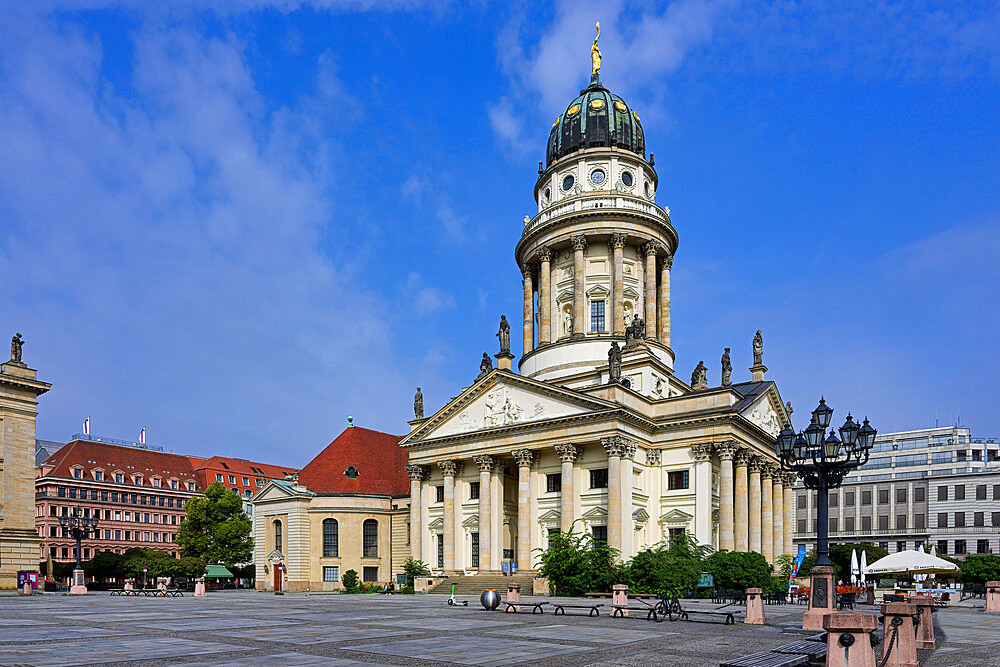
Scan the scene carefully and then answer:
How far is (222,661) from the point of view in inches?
596

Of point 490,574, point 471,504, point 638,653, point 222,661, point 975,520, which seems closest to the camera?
point 222,661

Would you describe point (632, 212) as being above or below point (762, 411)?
above

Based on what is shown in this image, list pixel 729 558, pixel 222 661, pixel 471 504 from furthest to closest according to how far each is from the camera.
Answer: pixel 471 504 → pixel 729 558 → pixel 222 661

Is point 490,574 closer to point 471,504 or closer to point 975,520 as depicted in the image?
point 471,504

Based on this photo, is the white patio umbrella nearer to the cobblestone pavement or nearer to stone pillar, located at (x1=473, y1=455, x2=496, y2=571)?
the cobblestone pavement

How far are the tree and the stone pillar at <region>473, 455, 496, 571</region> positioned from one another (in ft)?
92.4

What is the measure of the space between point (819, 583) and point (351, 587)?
42.3 m

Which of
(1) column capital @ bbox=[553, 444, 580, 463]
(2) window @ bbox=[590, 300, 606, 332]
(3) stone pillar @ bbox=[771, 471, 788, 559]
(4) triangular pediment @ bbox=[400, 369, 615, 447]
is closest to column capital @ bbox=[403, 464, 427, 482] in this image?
(4) triangular pediment @ bbox=[400, 369, 615, 447]

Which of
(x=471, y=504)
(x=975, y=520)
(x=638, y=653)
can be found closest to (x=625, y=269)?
(x=471, y=504)

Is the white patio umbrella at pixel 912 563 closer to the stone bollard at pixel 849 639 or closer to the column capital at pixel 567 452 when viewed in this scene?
the column capital at pixel 567 452

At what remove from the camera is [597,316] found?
61.7 m

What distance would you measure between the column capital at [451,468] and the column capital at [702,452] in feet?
52.2

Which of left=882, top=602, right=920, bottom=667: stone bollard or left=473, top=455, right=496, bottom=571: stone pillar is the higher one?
left=882, top=602, right=920, bottom=667: stone bollard

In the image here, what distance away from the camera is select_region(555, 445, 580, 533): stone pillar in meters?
49.0
